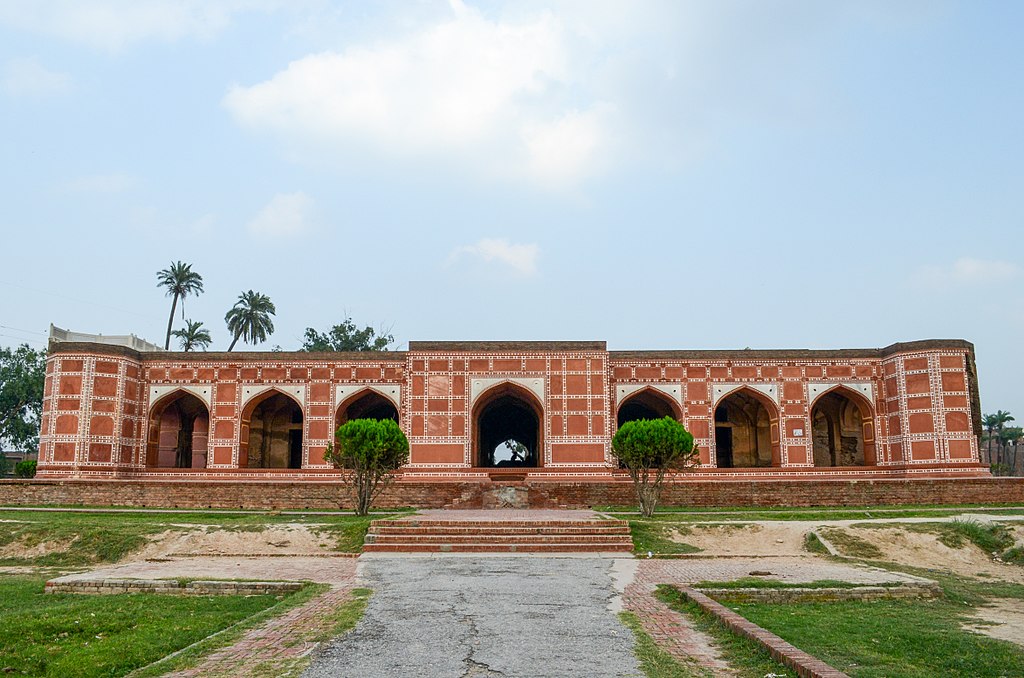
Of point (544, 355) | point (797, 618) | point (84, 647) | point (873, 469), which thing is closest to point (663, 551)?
point (797, 618)

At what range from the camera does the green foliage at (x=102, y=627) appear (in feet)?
21.6

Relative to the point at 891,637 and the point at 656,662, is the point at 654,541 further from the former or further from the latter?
the point at 656,662

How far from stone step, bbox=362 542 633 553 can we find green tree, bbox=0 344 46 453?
117 feet

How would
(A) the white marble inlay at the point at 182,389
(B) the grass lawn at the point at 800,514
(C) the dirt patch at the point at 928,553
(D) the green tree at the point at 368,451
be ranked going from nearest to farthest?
1. (C) the dirt patch at the point at 928,553
2. (B) the grass lawn at the point at 800,514
3. (D) the green tree at the point at 368,451
4. (A) the white marble inlay at the point at 182,389

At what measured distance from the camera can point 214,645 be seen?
6.97m

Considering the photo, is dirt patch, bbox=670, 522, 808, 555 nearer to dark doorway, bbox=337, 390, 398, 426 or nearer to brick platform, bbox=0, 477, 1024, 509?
brick platform, bbox=0, 477, 1024, 509

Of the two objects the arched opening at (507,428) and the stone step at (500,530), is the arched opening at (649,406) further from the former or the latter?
the stone step at (500,530)

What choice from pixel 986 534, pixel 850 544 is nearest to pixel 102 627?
pixel 850 544

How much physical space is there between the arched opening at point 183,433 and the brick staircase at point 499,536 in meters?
19.9

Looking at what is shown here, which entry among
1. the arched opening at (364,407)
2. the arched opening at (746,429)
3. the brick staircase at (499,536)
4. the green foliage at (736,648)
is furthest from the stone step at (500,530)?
the arched opening at (746,429)

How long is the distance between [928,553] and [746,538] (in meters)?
3.16

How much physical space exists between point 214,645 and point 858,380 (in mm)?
28820

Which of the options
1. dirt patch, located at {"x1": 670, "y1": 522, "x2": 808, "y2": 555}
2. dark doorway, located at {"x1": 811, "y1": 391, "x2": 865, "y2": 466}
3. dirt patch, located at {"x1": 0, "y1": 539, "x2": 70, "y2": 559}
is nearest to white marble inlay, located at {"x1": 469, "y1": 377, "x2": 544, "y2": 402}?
dark doorway, located at {"x1": 811, "y1": 391, "x2": 865, "y2": 466}

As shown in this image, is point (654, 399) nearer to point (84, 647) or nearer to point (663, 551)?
point (663, 551)
